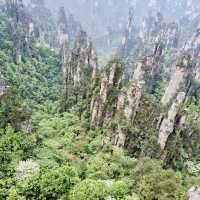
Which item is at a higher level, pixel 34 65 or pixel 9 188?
pixel 9 188

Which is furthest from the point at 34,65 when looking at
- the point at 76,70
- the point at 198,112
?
the point at 198,112

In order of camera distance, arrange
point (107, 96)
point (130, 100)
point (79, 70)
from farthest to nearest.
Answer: point (79, 70), point (107, 96), point (130, 100)

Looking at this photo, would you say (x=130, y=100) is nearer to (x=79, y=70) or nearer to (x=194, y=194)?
(x=194, y=194)

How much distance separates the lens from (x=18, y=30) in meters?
123

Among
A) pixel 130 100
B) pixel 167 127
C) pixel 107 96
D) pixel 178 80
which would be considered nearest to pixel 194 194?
pixel 167 127

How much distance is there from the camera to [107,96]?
6931 cm

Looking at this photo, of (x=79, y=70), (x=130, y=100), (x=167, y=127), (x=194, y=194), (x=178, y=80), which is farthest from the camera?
(x=79, y=70)

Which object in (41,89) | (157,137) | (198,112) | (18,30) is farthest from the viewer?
(18,30)

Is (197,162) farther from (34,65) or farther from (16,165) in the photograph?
(34,65)

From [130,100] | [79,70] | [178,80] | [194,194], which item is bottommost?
[79,70]

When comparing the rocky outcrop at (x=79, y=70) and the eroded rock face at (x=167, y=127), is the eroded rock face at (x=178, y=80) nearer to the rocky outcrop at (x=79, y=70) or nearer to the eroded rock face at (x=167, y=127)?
the rocky outcrop at (x=79, y=70)

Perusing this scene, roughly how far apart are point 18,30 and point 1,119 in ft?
249

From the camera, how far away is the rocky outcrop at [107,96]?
2699 inches

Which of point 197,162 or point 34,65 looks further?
point 34,65
